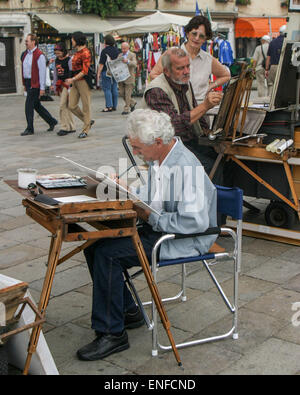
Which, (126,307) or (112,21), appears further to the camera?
(112,21)

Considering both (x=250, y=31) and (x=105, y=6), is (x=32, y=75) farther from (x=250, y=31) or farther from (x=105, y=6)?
(x=250, y=31)

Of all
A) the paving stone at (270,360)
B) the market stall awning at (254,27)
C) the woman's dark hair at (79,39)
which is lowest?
the paving stone at (270,360)

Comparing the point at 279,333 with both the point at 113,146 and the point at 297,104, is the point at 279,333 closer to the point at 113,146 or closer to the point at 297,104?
the point at 297,104

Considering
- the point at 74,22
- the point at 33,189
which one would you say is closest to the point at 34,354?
the point at 33,189

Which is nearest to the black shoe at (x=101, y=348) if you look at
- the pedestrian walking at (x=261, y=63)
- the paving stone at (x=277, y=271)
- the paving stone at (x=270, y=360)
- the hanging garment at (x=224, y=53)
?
the paving stone at (x=270, y=360)

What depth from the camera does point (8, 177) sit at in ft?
25.1

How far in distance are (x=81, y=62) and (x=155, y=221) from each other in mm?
7897

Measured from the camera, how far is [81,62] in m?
10.6

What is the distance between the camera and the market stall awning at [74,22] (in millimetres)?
23891

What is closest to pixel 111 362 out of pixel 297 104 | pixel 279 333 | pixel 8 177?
pixel 279 333

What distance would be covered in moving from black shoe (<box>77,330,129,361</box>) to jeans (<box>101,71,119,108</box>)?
1211 cm

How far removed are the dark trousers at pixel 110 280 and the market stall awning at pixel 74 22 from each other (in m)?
21.7

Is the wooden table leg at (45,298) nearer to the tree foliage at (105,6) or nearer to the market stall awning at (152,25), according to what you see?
the market stall awning at (152,25)

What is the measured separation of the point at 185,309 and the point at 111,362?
814 mm
